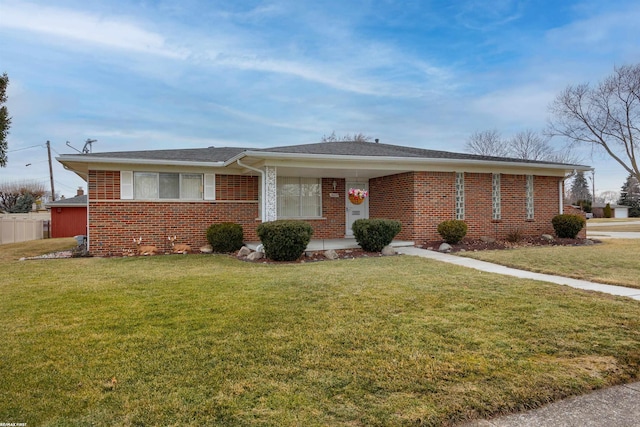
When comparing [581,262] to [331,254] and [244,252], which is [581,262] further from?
[244,252]

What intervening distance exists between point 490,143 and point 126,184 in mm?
33232

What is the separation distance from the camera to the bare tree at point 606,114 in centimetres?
2502

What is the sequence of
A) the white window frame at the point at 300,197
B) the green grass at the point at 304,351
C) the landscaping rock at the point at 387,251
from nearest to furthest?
the green grass at the point at 304,351 → the landscaping rock at the point at 387,251 → the white window frame at the point at 300,197

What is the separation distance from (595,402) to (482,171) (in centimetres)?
1141

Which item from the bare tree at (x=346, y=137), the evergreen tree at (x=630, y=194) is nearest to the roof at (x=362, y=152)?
the bare tree at (x=346, y=137)

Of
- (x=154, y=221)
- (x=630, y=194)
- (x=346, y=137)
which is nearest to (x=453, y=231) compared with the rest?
(x=154, y=221)

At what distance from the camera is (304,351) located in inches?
Answer: 141

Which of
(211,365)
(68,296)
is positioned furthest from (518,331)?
(68,296)

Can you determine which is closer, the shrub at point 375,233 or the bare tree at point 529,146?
the shrub at point 375,233

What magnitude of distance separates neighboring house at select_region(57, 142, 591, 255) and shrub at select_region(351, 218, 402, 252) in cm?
167

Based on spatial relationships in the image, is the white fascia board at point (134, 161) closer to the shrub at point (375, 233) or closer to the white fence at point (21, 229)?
the shrub at point (375, 233)

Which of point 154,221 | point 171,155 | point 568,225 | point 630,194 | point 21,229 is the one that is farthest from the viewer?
point 630,194

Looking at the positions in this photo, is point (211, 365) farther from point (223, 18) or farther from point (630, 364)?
point (223, 18)

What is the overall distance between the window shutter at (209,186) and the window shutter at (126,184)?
7.14ft
